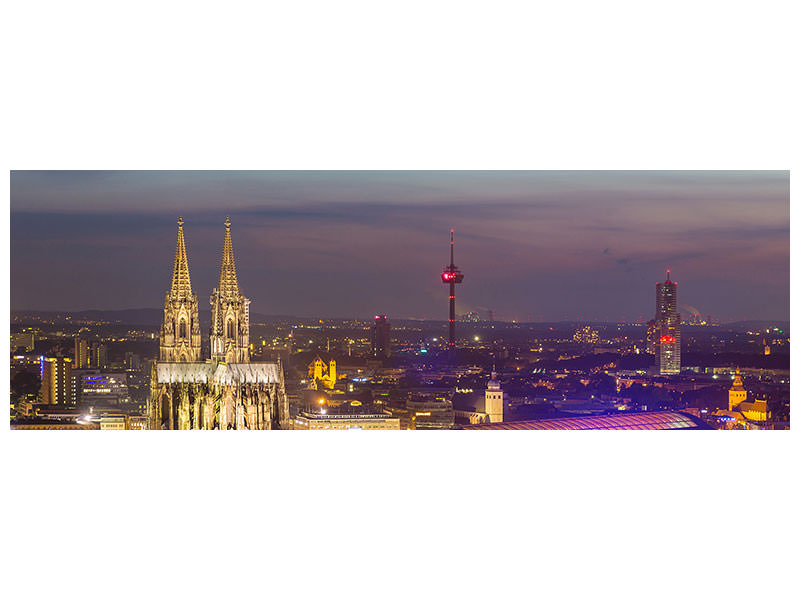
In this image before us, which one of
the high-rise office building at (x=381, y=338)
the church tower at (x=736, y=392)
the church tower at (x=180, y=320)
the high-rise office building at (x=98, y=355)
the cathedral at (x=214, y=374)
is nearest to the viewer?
the church tower at (x=180, y=320)

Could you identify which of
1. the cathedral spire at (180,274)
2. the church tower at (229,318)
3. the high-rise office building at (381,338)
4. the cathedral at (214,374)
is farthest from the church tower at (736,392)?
the cathedral spire at (180,274)

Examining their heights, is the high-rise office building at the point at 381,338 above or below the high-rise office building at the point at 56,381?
above

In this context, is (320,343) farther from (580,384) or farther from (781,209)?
(781,209)

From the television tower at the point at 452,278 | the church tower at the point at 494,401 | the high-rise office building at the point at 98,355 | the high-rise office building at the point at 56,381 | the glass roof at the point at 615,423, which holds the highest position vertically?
the television tower at the point at 452,278

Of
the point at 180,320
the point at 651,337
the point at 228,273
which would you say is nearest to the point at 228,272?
the point at 228,273

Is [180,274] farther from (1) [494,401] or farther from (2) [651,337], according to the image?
(2) [651,337]

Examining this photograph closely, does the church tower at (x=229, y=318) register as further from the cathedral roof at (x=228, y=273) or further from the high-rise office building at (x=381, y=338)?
the high-rise office building at (x=381, y=338)

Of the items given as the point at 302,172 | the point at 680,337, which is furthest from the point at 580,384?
the point at 302,172
